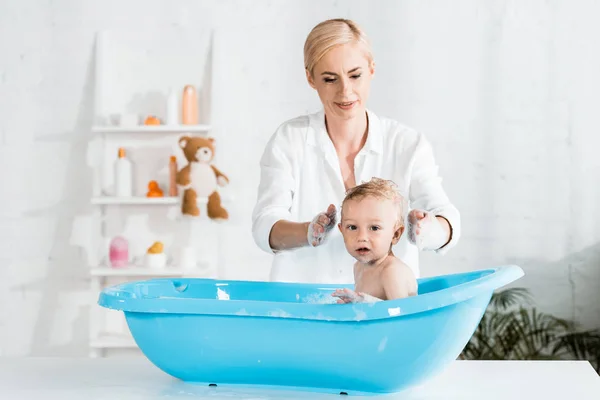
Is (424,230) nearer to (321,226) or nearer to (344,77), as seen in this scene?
(321,226)

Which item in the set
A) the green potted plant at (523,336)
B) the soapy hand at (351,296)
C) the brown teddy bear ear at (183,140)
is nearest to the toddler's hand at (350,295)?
the soapy hand at (351,296)

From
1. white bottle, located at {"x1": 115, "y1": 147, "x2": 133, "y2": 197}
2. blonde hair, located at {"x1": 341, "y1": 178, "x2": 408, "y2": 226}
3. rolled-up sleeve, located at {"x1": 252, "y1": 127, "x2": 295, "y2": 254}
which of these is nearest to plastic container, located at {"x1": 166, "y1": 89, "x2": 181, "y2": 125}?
white bottle, located at {"x1": 115, "y1": 147, "x2": 133, "y2": 197}

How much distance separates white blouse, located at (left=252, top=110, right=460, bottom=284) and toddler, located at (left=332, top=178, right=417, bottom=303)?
52 cm

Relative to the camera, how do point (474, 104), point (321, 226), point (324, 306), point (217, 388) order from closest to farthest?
point (324, 306) → point (217, 388) → point (321, 226) → point (474, 104)

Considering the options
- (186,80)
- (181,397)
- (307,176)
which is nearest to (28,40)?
(186,80)

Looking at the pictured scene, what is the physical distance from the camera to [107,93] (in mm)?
3773

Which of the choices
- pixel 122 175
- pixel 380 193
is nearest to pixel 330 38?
pixel 380 193

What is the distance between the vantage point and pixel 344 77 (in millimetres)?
1718

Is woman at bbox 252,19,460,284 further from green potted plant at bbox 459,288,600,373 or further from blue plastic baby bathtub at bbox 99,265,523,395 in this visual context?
green potted plant at bbox 459,288,600,373

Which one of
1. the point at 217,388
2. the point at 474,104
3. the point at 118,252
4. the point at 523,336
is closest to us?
the point at 217,388

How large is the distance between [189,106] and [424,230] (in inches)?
93.0

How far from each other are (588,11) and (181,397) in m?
3.25

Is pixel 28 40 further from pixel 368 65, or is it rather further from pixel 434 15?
pixel 368 65

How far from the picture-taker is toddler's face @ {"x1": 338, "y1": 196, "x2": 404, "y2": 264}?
1.28m
